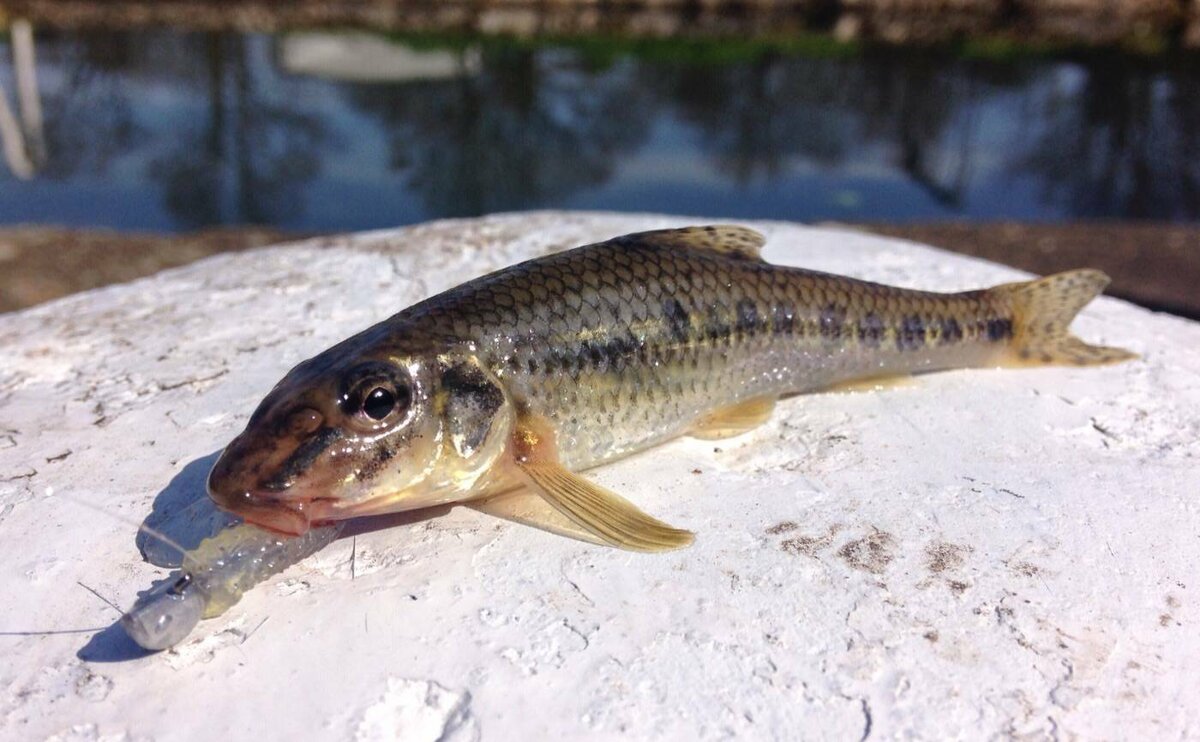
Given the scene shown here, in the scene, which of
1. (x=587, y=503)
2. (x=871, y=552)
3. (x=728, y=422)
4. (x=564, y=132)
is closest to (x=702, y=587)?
(x=587, y=503)

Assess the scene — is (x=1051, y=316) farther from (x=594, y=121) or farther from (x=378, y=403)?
(x=594, y=121)

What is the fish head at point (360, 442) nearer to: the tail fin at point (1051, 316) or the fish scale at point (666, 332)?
the fish scale at point (666, 332)

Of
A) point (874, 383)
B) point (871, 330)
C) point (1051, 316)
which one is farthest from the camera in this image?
point (1051, 316)

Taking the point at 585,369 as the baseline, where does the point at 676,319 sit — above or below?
above

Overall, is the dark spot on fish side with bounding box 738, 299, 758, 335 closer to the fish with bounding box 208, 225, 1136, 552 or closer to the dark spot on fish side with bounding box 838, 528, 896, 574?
the fish with bounding box 208, 225, 1136, 552

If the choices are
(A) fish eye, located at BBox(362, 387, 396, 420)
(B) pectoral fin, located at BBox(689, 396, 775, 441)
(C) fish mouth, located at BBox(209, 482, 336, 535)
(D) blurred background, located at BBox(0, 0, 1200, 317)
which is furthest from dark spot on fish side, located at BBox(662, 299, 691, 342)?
(D) blurred background, located at BBox(0, 0, 1200, 317)

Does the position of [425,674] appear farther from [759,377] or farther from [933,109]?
[933,109]

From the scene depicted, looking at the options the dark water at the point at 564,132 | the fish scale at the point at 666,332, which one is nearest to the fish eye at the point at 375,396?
the fish scale at the point at 666,332
